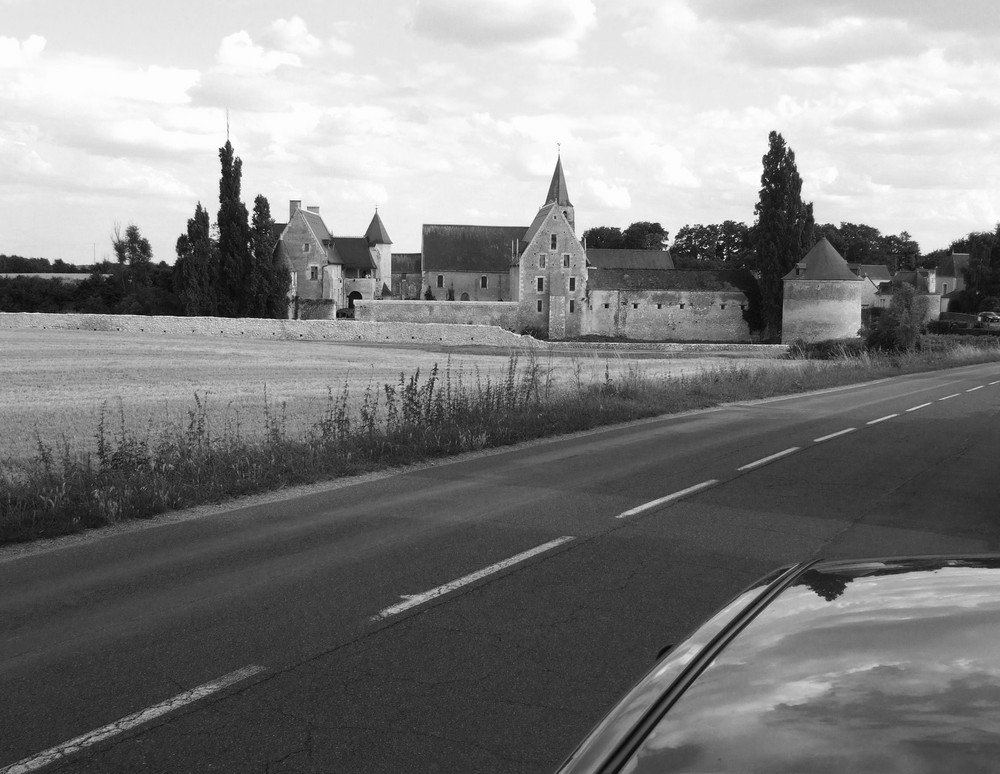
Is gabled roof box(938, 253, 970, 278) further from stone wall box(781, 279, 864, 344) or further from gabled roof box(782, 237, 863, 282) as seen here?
stone wall box(781, 279, 864, 344)

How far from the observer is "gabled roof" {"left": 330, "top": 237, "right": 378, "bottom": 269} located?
299ft

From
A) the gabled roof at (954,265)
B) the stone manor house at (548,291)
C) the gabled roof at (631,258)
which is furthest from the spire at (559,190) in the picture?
the gabled roof at (954,265)

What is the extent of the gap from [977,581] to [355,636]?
3988 mm

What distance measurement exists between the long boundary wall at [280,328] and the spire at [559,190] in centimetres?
2827

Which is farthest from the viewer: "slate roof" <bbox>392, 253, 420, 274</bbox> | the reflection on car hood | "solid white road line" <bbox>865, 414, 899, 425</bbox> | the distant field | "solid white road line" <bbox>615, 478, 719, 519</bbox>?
"slate roof" <bbox>392, 253, 420, 274</bbox>

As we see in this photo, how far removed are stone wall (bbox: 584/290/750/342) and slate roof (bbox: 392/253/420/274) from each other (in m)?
23.3

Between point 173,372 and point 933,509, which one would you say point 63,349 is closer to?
point 173,372

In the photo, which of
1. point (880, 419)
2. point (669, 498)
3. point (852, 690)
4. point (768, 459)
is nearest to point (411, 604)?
point (852, 690)

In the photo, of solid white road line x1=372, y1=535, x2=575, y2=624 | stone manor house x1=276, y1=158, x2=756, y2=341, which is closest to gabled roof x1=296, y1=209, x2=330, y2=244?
stone manor house x1=276, y1=158, x2=756, y2=341

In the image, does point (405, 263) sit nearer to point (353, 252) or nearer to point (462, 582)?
point (353, 252)

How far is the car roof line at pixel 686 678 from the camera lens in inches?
73.7

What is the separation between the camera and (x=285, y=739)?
14.0 feet

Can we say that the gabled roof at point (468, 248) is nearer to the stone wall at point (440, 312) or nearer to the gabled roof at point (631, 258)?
the stone wall at point (440, 312)

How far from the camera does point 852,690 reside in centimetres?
192
